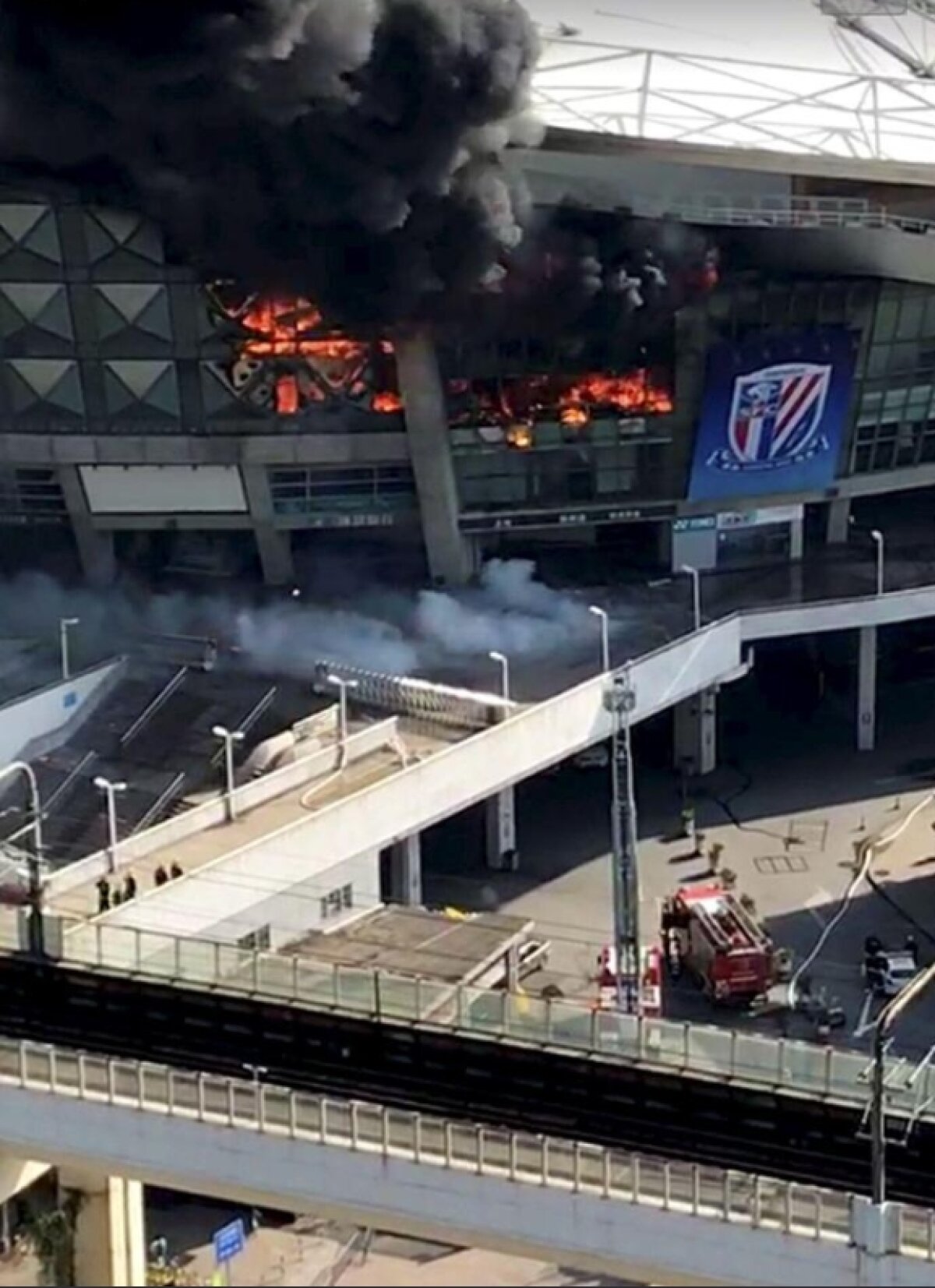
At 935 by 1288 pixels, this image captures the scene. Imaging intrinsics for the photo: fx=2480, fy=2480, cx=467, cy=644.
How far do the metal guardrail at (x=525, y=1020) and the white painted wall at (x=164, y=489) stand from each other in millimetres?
23570

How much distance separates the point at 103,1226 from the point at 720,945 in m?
13.6

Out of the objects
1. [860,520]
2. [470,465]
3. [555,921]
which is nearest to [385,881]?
[555,921]

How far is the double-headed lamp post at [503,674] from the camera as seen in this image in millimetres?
51531

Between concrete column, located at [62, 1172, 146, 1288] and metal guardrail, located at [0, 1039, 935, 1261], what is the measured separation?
395cm

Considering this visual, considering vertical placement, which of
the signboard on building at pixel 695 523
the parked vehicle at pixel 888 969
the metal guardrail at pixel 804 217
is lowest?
the parked vehicle at pixel 888 969

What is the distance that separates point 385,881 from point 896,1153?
2068cm

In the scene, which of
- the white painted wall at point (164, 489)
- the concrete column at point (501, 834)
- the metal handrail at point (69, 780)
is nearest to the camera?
the metal handrail at point (69, 780)


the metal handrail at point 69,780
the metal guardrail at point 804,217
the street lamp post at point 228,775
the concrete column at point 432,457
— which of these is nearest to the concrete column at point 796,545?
the concrete column at point 432,457

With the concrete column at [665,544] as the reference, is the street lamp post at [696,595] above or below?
below

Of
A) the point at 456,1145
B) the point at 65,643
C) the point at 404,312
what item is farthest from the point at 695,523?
the point at 456,1145

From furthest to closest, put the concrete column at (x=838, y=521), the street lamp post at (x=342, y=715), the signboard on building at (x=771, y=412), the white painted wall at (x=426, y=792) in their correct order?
1. the concrete column at (x=838, y=521)
2. the signboard on building at (x=771, y=412)
3. the street lamp post at (x=342, y=715)
4. the white painted wall at (x=426, y=792)

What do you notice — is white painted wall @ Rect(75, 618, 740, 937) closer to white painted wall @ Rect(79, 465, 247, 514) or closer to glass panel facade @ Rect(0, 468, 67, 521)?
white painted wall @ Rect(79, 465, 247, 514)

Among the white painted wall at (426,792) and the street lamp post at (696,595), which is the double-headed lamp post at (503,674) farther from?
the street lamp post at (696,595)

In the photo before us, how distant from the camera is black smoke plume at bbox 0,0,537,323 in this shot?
50844 mm
